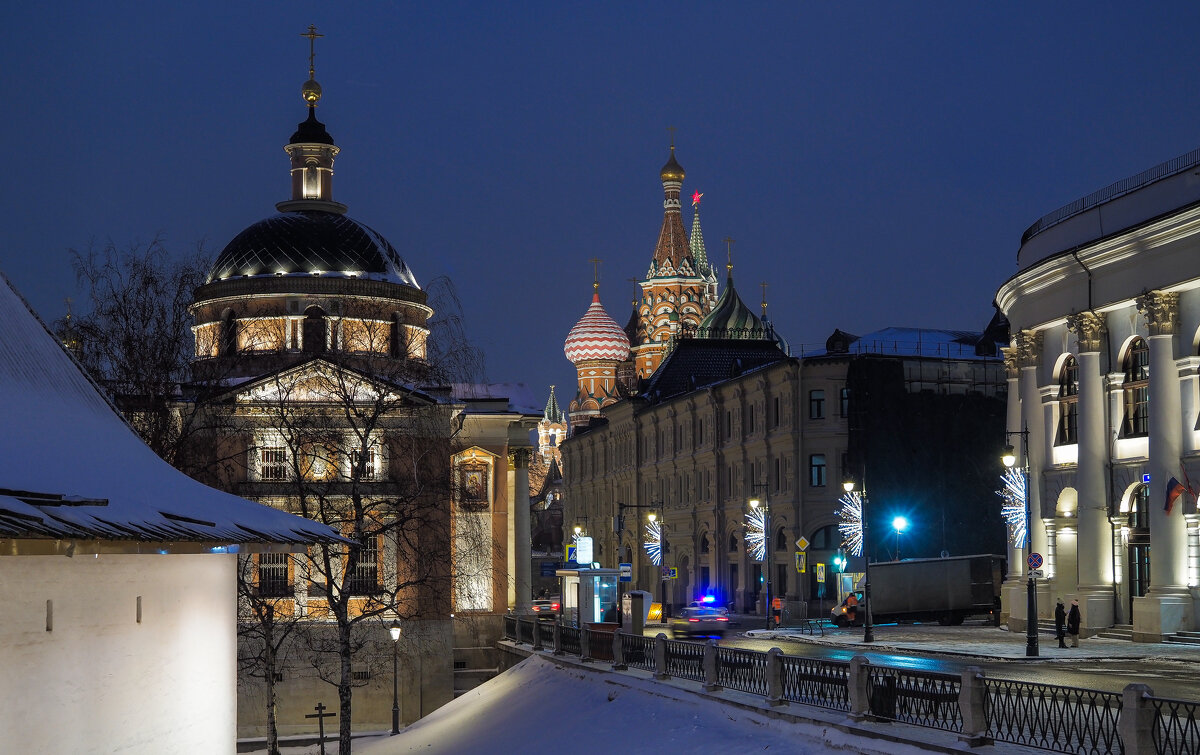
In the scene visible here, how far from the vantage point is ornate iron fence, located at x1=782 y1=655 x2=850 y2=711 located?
25.8 meters

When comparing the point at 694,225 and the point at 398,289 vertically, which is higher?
the point at 694,225

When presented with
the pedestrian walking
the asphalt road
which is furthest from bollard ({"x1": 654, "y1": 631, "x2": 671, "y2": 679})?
the pedestrian walking

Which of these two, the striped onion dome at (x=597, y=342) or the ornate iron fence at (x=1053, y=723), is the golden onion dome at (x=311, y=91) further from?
the striped onion dome at (x=597, y=342)

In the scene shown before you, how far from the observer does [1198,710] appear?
81.4ft

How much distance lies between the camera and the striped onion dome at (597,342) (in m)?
185

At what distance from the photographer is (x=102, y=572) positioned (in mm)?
14531

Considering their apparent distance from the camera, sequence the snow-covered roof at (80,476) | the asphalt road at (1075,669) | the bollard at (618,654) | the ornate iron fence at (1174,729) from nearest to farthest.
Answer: the snow-covered roof at (80,476)
the ornate iron fence at (1174,729)
the asphalt road at (1075,669)
the bollard at (618,654)

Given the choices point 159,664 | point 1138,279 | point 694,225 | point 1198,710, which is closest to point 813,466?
point 1138,279

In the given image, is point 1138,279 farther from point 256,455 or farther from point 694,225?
point 694,225

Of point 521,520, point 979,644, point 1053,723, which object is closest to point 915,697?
point 1053,723

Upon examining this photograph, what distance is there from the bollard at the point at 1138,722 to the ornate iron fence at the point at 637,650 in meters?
18.5

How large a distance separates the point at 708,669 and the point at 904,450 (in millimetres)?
47714

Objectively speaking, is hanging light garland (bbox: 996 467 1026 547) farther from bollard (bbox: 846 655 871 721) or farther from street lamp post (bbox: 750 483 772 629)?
bollard (bbox: 846 655 871 721)

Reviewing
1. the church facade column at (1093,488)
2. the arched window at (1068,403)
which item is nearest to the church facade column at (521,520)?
the arched window at (1068,403)
